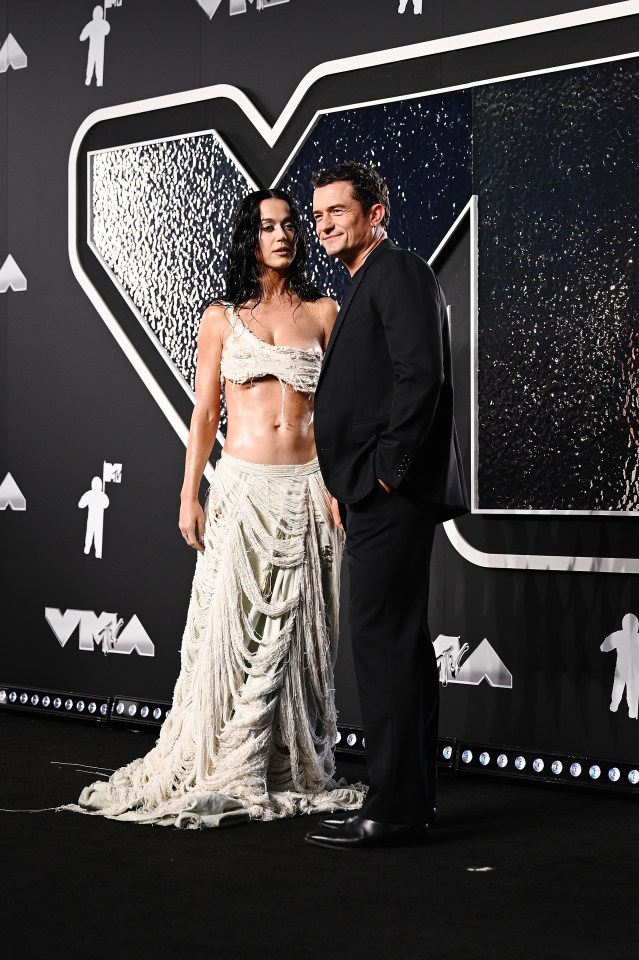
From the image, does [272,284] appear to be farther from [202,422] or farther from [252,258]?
[202,422]

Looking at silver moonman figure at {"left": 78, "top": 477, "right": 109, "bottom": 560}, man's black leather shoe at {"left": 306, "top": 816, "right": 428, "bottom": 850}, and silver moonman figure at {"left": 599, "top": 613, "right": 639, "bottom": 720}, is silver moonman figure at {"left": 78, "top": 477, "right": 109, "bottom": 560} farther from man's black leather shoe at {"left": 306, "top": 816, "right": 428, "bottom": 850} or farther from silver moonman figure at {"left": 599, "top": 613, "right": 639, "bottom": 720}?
man's black leather shoe at {"left": 306, "top": 816, "right": 428, "bottom": 850}

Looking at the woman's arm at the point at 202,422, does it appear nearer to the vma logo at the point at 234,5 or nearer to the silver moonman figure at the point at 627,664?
the silver moonman figure at the point at 627,664

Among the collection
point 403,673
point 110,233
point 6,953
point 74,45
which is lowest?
point 6,953

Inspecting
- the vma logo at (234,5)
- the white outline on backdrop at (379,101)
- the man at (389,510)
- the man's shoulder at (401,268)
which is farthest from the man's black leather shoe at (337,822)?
the vma logo at (234,5)

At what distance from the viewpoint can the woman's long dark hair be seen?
3.38 m

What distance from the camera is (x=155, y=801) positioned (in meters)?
3.24

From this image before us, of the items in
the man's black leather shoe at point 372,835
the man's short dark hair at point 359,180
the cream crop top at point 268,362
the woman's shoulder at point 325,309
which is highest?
the man's short dark hair at point 359,180

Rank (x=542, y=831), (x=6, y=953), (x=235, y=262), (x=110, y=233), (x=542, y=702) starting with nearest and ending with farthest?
(x=6, y=953)
(x=542, y=831)
(x=235, y=262)
(x=542, y=702)
(x=110, y=233)

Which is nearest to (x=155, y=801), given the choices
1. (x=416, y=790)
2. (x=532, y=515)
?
(x=416, y=790)

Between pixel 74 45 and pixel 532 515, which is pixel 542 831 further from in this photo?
pixel 74 45

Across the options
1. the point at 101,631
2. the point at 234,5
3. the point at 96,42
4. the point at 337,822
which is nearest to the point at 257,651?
the point at 337,822

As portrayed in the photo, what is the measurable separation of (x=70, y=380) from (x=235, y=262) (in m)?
1.65

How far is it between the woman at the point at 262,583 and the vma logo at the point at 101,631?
1.27 meters

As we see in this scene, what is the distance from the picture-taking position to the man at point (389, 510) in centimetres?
281
